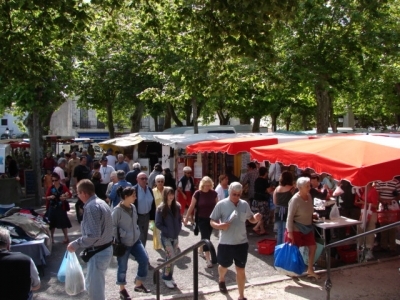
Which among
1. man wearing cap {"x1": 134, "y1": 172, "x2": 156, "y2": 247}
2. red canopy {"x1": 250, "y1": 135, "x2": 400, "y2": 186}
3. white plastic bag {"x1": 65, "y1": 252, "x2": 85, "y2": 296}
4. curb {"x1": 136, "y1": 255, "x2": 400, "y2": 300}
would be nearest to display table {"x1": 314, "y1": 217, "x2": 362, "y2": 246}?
curb {"x1": 136, "y1": 255, "x2": 400, "y2": 300}

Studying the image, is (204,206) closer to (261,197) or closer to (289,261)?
(289,261)

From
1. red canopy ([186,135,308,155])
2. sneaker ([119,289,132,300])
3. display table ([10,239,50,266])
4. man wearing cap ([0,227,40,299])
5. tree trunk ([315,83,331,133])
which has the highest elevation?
tree trunk ([315,83,331,133])

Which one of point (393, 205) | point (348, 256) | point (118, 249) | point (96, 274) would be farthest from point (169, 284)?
point (393, 205)

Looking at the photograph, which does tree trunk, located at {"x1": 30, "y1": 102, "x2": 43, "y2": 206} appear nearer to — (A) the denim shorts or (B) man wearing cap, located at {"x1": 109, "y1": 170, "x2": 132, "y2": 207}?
(B) man wearing cap, located at {"x1": 109, "y1": 170, "x2": 132, "y2": 207}

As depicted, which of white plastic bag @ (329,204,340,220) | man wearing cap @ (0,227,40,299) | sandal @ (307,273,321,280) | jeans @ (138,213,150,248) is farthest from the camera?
white plastic bag @ (329,204,340,220)

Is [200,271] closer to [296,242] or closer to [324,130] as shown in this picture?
[296,242]

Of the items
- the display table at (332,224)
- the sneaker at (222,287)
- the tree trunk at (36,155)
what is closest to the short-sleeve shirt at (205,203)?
the sneaker at (222,287)

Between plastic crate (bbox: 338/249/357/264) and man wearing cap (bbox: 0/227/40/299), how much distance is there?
5666 mm

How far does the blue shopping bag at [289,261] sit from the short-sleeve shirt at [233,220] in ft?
3.03

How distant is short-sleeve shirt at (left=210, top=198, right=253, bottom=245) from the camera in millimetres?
6449

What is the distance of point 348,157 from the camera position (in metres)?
7.71

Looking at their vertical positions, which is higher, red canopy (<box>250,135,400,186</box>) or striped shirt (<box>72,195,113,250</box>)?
red canopy (<box>250,135,400,186</box>)

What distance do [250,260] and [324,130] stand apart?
40.4 ft

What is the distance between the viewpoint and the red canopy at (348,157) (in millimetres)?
7223
